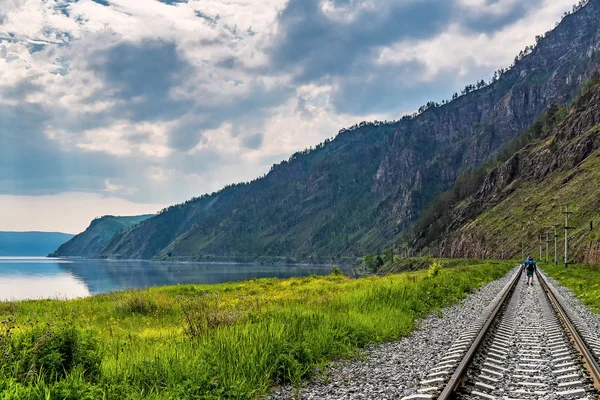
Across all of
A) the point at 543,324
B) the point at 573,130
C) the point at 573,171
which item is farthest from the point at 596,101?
the point at 543,324

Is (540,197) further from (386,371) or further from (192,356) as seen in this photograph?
(192,356)

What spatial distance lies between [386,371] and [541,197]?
136m

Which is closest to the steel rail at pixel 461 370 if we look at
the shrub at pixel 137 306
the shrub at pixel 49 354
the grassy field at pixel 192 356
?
the grassy field at pixel 192 356

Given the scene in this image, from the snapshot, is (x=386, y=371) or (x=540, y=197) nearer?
(x=386, y=371)

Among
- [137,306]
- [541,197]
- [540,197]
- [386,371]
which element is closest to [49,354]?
[386,371]

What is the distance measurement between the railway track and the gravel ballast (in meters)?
0.37

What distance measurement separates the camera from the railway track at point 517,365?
7.79 m

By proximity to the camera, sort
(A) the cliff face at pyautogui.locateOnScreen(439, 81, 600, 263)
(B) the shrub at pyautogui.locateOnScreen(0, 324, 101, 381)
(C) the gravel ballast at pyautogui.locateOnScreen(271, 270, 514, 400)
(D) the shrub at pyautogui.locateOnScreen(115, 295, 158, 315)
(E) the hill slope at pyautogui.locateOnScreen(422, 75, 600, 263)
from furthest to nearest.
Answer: (A) the cliff face at pyautogui.locateOnScreen(439, 81, 600, 263), (E) the hill slope at pyautogui.locateOnScreen(422, 75, 600, 263), (D) the shrub at pyautogui.locateOnScreen(115, 295, 158, 315), (C) the gravel ballast at pyautogui.locateOnScreen(271, 270, 514, 400), (B) the shrub at pyautogui.locateOnScreen(0, 324, 101, 381)

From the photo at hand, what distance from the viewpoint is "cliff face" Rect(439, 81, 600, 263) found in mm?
102250

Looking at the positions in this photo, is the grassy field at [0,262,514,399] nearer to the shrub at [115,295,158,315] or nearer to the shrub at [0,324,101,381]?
the shrub at [0,324,101,381]

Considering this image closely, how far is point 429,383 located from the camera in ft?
27.5

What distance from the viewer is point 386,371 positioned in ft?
31.8

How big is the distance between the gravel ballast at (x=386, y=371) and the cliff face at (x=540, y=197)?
72015 mm

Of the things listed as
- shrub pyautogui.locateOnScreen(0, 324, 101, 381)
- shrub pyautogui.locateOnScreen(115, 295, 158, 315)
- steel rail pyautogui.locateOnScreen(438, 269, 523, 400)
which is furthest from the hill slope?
shrub pyautogui.locateOnScreen(0, 324, 101, 381)
